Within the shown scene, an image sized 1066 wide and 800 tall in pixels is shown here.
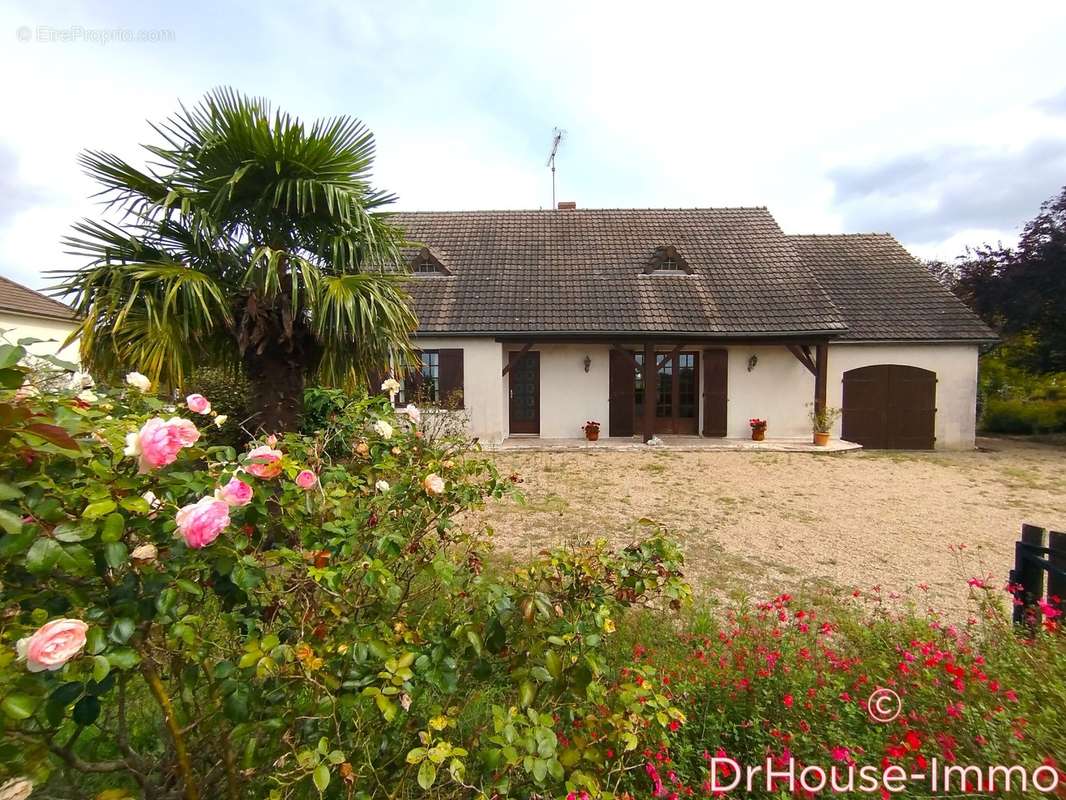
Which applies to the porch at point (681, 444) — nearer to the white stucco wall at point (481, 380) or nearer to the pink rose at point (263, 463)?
the white stucco wall at point (481, 380)

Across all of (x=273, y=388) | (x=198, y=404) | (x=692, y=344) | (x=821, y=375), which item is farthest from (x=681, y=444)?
(x=198, y=404)

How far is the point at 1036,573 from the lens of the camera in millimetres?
2701

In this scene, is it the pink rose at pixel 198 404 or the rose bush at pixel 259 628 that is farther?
the pink rose at pixel 198 404

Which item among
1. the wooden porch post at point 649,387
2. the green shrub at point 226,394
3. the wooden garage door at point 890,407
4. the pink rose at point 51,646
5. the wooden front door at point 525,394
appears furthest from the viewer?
the wooden front door at point 525,394

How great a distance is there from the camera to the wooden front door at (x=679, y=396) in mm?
11570

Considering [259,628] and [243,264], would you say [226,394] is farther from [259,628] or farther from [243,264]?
[259,628]

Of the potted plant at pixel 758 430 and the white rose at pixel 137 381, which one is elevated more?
the white rose at pixel 137 381

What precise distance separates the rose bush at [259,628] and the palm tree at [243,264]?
7.19 ft

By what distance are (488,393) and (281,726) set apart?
972 centimetres

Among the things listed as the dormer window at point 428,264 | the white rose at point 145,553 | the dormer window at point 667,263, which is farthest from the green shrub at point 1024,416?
the white rose at point 145,553

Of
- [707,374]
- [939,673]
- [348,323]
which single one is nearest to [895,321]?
[707,374]

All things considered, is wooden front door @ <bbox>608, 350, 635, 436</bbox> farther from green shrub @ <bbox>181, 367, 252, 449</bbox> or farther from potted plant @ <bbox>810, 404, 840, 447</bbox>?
green shrub @ <bbox>181, 367, 252, 449</bbox>

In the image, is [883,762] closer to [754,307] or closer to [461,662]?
[461,662]

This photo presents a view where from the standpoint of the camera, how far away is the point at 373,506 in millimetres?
1779
